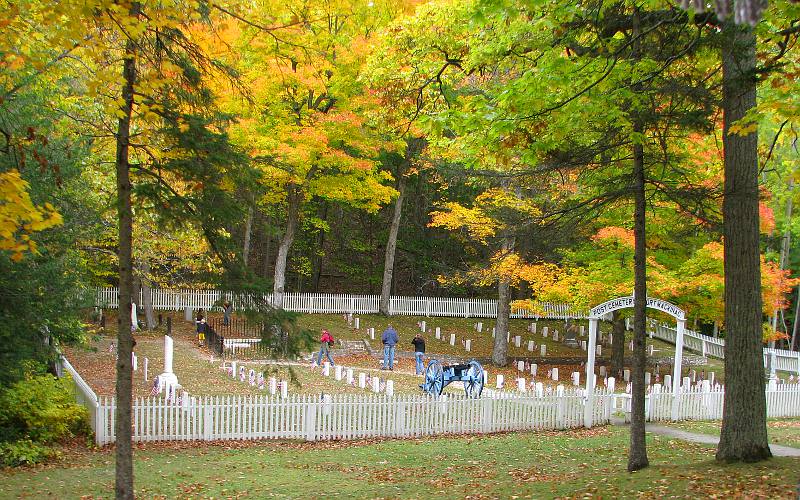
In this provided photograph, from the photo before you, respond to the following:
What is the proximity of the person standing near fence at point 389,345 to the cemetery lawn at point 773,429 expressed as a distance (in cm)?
907

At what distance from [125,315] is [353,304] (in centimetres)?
2770

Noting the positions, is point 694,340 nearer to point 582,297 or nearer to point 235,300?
point 582,297

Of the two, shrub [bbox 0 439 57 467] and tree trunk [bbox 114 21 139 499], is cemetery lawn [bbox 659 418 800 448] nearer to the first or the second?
tree trunk [bbox 114 21 139 499]

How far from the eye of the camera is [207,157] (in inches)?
326

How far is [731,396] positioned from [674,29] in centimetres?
512

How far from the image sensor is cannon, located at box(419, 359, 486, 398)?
57.0 feet

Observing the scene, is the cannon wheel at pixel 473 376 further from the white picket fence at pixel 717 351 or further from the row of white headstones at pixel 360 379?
the white picket fence at pixel 717 351

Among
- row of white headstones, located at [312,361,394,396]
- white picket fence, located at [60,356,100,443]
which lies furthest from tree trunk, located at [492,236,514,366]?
white picket fence, located at [60,356,100,443]

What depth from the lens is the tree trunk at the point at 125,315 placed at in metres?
7.89

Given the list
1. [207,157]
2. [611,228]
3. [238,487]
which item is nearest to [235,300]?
[207,157]

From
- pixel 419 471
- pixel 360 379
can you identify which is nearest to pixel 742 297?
pixel 419 471

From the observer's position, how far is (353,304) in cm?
3562

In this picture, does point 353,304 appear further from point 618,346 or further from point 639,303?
point 639,303

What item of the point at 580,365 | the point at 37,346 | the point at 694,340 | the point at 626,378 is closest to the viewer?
the point at 37,346
